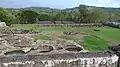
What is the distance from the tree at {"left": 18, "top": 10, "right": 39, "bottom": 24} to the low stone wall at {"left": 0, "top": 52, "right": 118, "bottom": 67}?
44.7 meters

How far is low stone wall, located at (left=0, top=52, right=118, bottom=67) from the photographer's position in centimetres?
837

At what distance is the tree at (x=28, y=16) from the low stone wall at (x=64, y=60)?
44657 mm

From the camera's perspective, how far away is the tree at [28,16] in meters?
52.8

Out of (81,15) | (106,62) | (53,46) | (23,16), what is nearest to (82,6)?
(81,15)

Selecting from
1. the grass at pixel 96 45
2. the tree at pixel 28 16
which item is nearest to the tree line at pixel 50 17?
the tree at pixel 28 16

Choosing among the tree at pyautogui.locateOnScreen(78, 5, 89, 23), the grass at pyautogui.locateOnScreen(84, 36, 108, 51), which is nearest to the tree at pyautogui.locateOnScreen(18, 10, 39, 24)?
the tree at pyautogui.locateOnScreen(78, 5, 89, 23)

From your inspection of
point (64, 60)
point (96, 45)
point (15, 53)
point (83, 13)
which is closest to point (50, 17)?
point (83, 13)

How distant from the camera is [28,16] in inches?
2079

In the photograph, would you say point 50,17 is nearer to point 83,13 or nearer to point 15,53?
point 83,13

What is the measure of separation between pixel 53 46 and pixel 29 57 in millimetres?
13617

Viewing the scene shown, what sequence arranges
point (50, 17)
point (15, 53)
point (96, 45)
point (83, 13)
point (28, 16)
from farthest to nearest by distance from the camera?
point (50, 17) < point (83, 13) < point (28, 16) < point (96, 45) < point (15, 53)

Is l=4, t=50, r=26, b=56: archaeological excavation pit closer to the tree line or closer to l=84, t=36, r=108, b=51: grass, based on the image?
l=84, t=36, r=108, b=51: grass

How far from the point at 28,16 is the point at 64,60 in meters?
45.1

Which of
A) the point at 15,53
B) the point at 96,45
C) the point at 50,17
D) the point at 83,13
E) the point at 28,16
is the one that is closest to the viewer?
the point at 15,53
